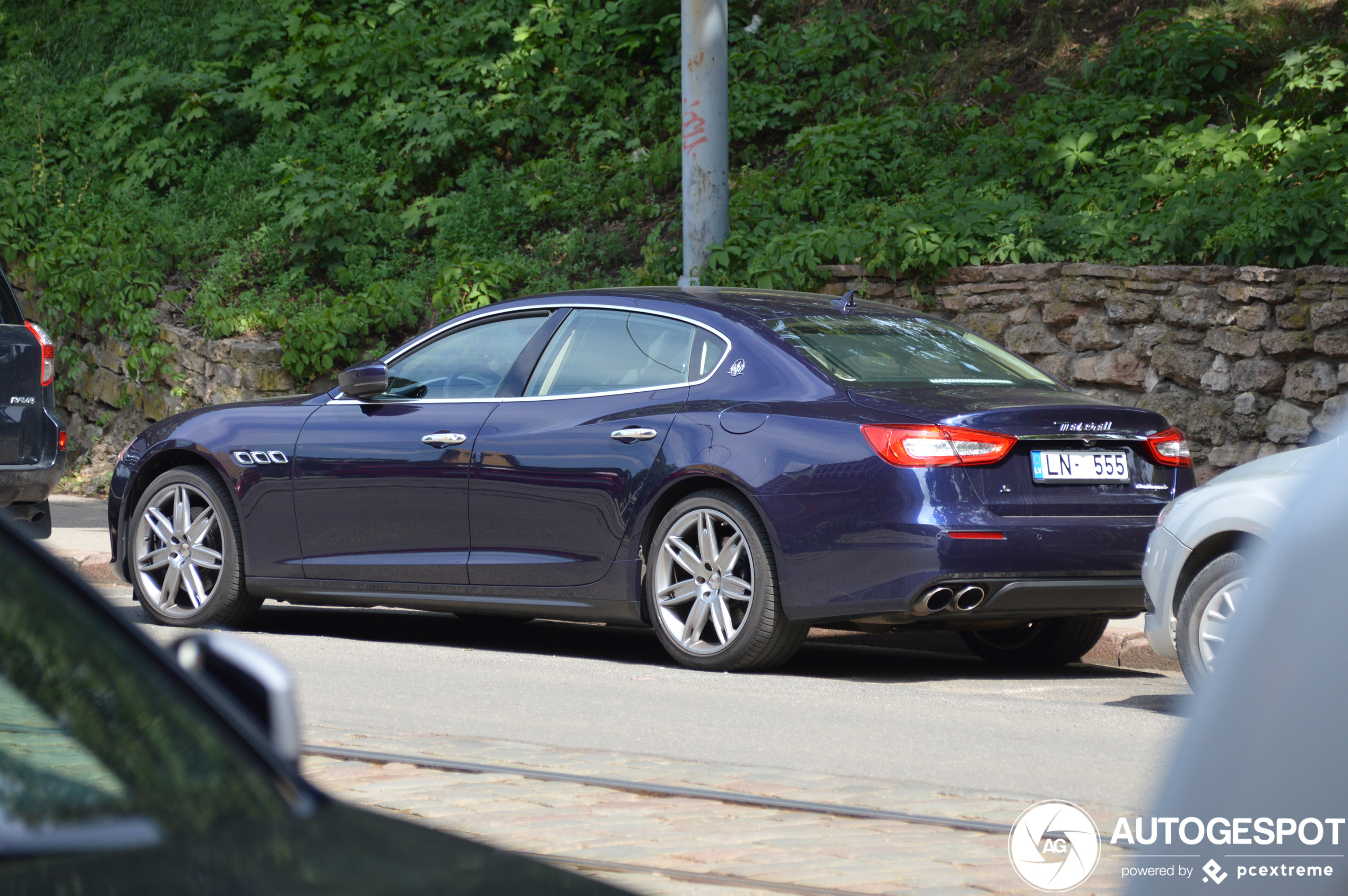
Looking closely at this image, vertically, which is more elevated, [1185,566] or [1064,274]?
[1064,274]

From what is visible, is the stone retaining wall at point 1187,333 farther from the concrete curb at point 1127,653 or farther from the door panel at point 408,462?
the door panel at point 408,462

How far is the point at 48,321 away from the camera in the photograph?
53.5 ft

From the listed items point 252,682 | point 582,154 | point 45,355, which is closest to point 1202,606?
point 252,682

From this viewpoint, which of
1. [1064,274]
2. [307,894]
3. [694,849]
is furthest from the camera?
[1064,274]

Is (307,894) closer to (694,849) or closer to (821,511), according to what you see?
(694,849)

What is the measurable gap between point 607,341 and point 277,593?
216 cm

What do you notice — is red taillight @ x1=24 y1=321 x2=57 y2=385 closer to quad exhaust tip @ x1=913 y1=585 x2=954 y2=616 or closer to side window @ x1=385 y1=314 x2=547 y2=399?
side window @ x1=385 y1=314 x2=547 y2=399

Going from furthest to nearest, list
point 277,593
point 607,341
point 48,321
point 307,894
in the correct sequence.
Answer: point 48,321 < point 277,593 < point 607,341 < point 307,894

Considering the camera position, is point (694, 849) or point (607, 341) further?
point (607, 341)

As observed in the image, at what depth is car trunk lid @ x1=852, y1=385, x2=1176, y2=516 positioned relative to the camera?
6.48 meters

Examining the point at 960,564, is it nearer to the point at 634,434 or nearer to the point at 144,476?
A: the point at 634,434

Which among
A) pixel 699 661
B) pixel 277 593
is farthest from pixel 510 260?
pixel 699 661

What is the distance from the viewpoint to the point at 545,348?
773cm

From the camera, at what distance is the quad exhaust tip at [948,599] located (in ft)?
21.1
